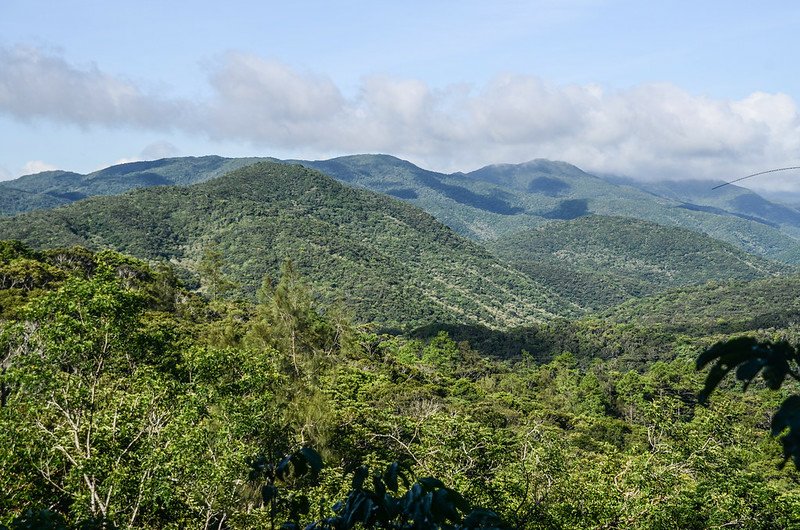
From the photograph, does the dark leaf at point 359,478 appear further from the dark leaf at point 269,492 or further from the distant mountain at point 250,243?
the distant mountain at point 250,243

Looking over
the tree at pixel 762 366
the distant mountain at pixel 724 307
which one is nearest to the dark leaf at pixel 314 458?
the tree at pixel 762 366

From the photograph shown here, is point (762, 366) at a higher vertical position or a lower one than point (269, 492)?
higher

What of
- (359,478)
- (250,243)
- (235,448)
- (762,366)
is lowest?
(235,448)

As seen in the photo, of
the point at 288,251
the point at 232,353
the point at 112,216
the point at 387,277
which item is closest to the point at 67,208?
the point at 112,216

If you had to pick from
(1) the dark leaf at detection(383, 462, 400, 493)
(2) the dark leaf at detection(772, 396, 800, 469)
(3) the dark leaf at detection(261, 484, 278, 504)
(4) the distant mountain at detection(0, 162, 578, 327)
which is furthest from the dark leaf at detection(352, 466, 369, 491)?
(4) the distant mountain at detection(0, 162, 578, 327)

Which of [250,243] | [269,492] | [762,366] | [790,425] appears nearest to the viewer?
[790,425]

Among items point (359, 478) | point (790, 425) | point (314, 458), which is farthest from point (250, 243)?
point (790, 425)

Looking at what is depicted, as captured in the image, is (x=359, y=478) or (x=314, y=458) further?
(x=314, y=458)

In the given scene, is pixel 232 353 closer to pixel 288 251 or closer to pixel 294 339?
pixel 294 339

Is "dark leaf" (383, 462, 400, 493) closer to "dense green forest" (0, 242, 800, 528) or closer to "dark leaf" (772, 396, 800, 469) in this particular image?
"dense green forest" (0, 242, 800, 528)

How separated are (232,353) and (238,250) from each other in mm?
155286

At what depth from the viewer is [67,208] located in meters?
173

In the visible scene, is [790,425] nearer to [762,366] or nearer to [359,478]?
[762,366]

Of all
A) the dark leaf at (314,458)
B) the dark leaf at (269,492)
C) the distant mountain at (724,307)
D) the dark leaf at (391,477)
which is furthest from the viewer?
the distant mountain at (724,307)
